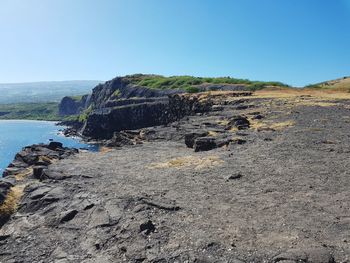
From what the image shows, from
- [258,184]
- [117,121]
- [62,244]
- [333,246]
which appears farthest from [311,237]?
[117,121]

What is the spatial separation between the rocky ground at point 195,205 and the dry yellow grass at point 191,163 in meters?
0.08

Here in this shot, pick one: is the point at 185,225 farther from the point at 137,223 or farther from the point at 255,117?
the point at 255,117

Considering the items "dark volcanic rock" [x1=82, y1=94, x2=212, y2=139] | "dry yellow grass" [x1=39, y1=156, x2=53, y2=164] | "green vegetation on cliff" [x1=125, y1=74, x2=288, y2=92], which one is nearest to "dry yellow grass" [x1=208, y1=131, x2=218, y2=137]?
"dry yellow grass" [x1=39, y1=156, x2=53, y2=164]

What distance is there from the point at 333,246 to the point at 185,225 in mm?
6507

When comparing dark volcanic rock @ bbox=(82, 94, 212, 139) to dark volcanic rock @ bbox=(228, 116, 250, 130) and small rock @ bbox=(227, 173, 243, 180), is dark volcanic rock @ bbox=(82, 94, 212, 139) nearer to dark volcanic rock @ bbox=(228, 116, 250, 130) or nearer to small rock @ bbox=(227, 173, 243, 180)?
dark volcanic rock @ bbox=(228, 116, 250, 130)

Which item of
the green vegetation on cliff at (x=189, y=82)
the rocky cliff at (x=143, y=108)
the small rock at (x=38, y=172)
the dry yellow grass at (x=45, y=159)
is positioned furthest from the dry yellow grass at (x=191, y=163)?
the green vegetation on cliff at (x=189, y=82)

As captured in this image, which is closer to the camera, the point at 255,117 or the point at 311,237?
the point at 311,237

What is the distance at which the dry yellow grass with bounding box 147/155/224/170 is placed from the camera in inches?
1176

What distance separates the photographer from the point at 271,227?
55.8ft

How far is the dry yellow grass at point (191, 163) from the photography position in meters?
29.9

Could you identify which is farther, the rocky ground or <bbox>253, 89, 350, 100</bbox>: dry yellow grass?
<bbox>253, 89, 350, 100</bbox>: dry yellow grass

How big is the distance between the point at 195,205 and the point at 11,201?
39.3 ft

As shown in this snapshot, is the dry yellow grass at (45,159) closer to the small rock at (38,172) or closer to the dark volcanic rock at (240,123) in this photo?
the small rock at (38,172)

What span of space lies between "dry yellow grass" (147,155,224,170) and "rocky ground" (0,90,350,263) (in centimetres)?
8
